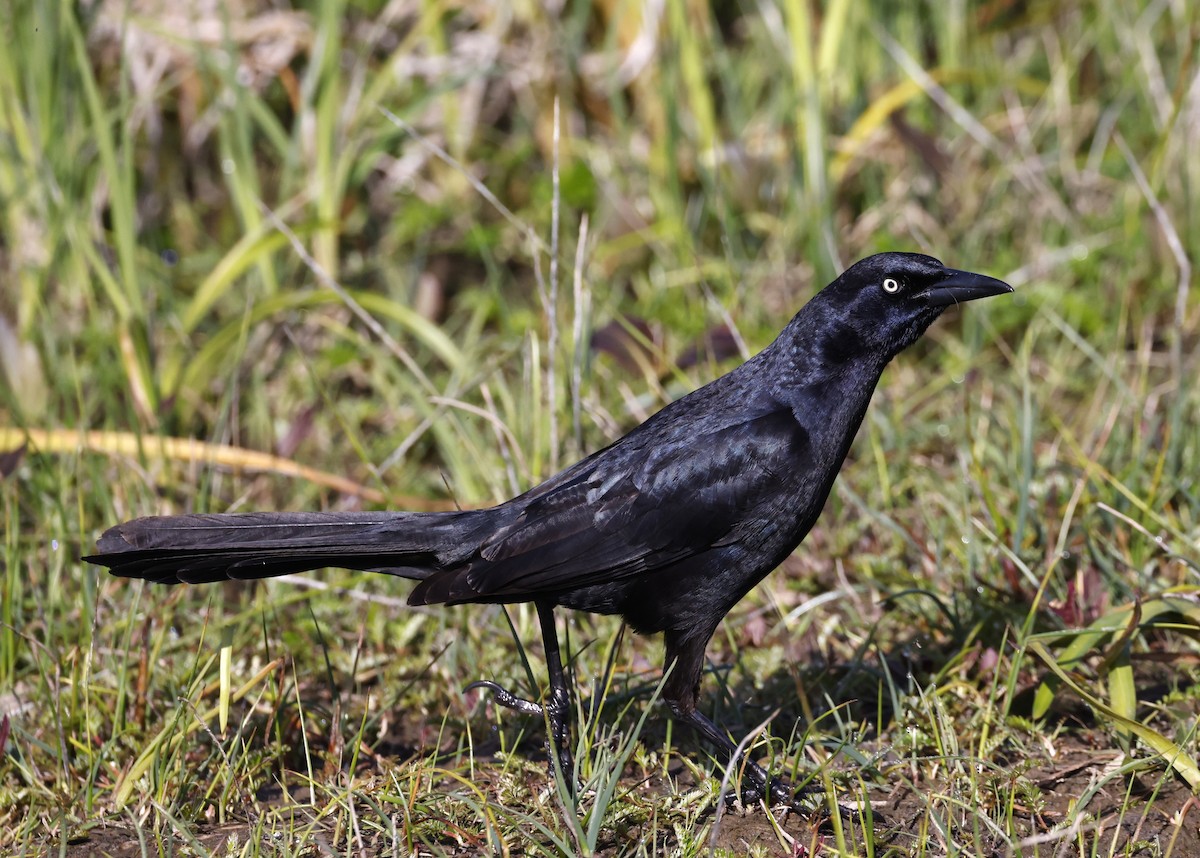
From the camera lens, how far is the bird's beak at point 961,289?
3172mm

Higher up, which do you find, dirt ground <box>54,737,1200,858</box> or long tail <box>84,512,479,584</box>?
long tail <box>84,512,479,584</box>

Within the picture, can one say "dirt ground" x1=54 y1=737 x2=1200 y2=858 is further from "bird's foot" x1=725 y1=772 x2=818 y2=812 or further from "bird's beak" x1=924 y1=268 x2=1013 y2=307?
"bird's beak" x1=924 y1=268 x2=1013 y2=307

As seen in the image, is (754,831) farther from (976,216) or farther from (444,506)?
(976,216)

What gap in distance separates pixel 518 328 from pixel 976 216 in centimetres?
217

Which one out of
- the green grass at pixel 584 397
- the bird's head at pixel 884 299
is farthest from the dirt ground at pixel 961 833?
the bird's head at pixel 884 299

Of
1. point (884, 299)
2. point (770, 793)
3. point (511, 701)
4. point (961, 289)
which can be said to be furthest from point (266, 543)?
point (961, 289)

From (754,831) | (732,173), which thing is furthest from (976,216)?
(754,831)

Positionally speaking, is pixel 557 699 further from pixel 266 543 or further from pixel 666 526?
pixel 266 543

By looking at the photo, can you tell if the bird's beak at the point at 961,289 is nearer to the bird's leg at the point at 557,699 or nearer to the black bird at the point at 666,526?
the black bird at the point at 666,526

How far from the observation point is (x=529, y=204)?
6.33 metres

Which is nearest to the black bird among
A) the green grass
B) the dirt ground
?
the dirt ground

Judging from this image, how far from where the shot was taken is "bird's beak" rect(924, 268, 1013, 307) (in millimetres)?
3172

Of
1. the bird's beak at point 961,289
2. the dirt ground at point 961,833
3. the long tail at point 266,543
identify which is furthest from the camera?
the bird's beak at point 961,289

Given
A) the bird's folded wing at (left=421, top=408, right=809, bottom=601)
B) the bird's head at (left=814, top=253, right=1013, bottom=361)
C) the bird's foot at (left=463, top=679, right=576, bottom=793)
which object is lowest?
the bird's foot at (left=463, top=679, right=576, bottom=793)
